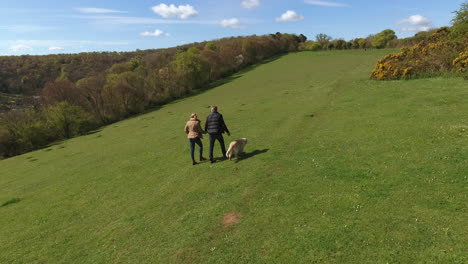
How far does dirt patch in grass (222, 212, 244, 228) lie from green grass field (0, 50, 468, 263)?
0.18 m

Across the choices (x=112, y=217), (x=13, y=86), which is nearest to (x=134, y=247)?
(x=112, y=217)

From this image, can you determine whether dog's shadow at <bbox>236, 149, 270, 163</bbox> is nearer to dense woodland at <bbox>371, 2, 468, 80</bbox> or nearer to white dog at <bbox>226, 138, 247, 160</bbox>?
white dog at <bbox>226, 138, 247, 160</bbox>

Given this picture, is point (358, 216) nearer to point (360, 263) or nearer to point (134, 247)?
point (360, 263)

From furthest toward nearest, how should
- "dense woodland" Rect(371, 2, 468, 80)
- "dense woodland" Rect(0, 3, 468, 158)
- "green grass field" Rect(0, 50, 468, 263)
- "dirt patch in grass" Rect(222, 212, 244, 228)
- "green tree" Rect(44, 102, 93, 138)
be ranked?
"green tree" Rect(44, 102, 93, 138)
"dense woodland" Rect(0, 3, 468, 158)
"dense woodland" Rect(371, 2, 468, 80)
"dirt patch in grass" Rect(222, 212, 244, 228)
"green grass field" Rect(0, 50, 468, 263)

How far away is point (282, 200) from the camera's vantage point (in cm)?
1177

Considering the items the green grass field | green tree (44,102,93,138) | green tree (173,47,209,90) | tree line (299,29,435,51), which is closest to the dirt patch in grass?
the green grass field

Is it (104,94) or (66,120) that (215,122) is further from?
(104,94)

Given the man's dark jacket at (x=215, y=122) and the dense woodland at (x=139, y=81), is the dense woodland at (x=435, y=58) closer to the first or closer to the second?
the dense woodland at (x=139, y=81)

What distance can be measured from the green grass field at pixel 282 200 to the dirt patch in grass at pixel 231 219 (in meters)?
0.18

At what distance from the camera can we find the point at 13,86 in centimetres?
12469

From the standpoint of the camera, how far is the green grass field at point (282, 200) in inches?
348

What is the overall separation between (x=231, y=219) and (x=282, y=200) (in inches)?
91.8

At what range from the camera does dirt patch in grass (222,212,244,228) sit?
35.9 feet

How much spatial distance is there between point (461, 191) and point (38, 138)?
211ft
